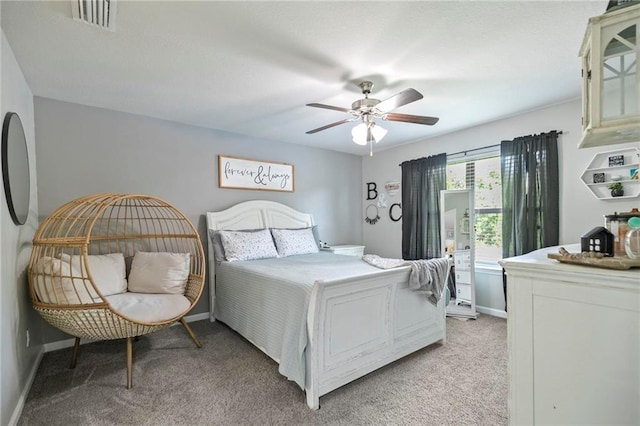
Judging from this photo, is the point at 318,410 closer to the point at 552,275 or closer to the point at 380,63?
the point at 552,275

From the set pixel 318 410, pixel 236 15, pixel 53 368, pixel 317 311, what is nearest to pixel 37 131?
pixel 53 368

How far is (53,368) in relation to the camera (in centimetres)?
238

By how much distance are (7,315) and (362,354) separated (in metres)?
2.29

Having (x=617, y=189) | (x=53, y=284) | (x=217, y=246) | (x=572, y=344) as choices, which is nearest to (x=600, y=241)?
(x=572, y=344)

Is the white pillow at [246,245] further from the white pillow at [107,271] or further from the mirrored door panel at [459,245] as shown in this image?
the mirrored door panel at [459,245]

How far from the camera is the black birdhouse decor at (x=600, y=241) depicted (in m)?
0.97

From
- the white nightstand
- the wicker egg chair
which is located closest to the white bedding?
the wicker egg chair

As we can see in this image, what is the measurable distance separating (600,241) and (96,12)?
2.61 metres

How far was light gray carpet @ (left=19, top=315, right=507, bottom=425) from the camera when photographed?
1786 mm

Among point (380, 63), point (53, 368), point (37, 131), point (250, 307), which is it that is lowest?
point (53, 368)

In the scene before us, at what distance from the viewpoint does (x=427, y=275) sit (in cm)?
248

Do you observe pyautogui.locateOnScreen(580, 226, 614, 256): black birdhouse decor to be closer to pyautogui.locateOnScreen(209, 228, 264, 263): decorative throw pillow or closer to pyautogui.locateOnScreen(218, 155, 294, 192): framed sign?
pyautogui.locateOnScreen(209, 228, 264, 263): decorative throw pillow

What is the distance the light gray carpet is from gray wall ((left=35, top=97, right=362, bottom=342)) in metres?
0.88

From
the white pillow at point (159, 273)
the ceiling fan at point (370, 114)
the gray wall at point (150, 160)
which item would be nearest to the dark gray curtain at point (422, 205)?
the gray wall at point (150, 160)
